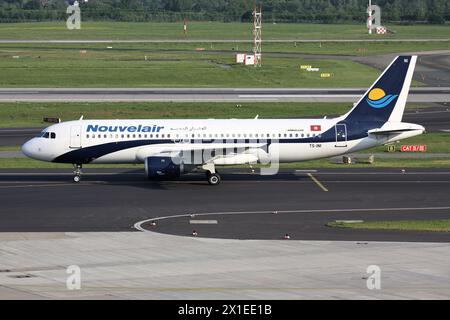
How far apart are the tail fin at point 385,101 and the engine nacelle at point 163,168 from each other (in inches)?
467

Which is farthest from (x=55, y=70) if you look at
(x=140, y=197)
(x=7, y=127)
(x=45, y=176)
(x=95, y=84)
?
(x=140, y=197)

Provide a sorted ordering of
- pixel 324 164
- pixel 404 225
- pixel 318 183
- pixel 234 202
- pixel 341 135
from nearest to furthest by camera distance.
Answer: pixel 404 225 < pixel 234 202 < pixel 318 183 < pixel 341 135 < pixel 324 164

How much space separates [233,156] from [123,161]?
24.6 ft

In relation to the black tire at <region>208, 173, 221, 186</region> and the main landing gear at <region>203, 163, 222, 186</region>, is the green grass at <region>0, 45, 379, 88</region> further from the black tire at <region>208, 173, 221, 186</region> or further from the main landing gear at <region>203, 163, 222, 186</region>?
the black tire at <region>208, 173, 221, 186</region>

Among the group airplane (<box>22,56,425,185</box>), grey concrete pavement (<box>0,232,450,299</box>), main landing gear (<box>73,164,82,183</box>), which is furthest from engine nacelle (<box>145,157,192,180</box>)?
grey concrete pavement (<box>0,232,450,299</box>)

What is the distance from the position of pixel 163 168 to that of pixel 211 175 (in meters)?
3.36

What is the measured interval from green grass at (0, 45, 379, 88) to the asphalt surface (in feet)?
210

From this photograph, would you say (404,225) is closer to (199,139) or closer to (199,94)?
(199,139)

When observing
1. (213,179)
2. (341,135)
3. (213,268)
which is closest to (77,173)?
(213,179)

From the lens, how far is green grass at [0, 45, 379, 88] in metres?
134

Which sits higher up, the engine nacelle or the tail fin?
the tail fin

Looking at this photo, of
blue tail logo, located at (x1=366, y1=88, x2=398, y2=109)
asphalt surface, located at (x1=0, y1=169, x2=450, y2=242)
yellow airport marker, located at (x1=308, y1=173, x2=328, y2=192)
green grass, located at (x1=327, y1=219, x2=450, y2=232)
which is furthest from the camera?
blue tail logo, located at (x1=366, y1=88, x2=398, y2=109)

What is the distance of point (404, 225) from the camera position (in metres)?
52.2
